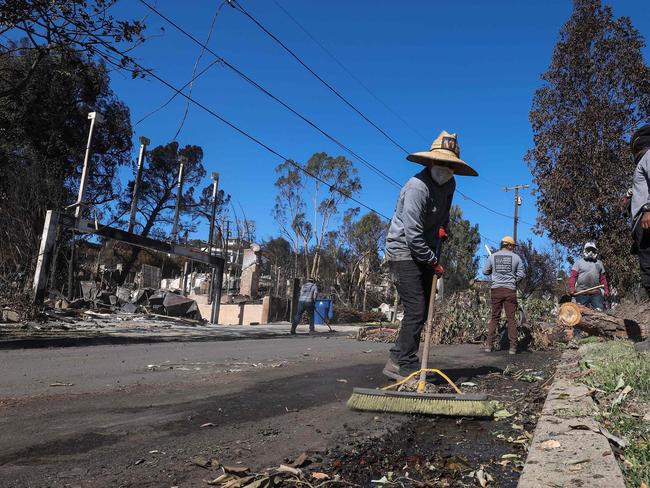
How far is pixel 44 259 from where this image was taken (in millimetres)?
12367

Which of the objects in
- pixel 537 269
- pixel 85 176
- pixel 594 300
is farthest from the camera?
pixel 537 269

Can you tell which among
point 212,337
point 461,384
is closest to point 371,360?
point 461,384

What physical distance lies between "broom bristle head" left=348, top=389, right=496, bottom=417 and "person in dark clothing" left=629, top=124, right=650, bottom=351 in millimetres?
2237

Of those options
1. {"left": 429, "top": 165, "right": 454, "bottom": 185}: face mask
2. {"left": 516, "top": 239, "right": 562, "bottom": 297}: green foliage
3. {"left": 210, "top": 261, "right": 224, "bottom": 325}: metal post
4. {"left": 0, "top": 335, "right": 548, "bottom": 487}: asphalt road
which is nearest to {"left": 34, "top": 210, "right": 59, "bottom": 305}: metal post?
{"left": 0, "top": 335, "right": 548, "bottom": 487}: asphalt road

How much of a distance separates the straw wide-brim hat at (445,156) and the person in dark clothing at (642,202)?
4.59 feet

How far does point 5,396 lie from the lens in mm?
4266

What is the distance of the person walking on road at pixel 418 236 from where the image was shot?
15.5 ft

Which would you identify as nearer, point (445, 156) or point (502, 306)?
point (445, 156)

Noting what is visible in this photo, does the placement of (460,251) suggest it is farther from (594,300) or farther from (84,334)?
(84,334)

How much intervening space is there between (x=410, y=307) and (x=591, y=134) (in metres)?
11.3

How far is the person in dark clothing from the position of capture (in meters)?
4.55

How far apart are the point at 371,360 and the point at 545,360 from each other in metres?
2.28

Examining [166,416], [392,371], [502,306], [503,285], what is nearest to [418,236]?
[392,371]

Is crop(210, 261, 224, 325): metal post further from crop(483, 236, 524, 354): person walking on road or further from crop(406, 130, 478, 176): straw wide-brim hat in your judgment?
crop(406, 130, 478, 176): straw wide-brim hat
